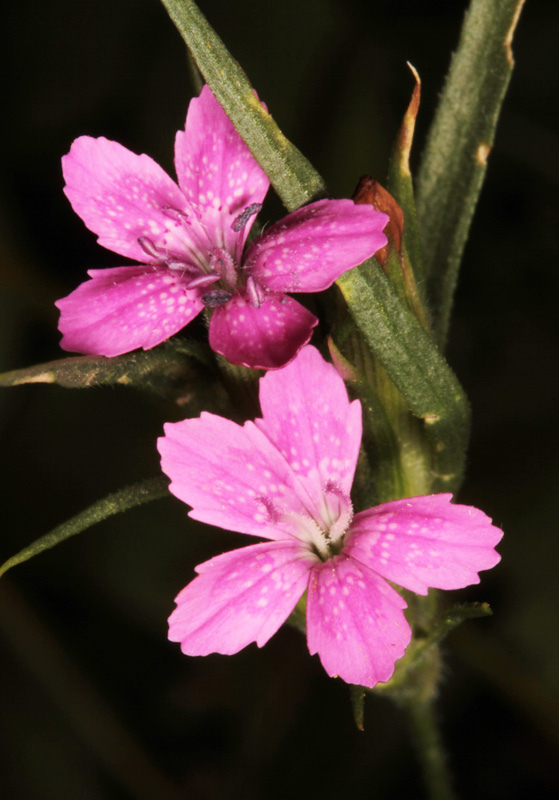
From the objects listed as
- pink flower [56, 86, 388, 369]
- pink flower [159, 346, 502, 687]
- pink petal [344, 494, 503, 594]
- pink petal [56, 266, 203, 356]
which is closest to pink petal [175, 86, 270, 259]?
pink flower [56, 86, 388, 369]

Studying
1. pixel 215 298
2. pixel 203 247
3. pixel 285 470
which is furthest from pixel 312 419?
pixel 203 247

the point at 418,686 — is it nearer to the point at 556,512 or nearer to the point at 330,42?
the point at 556,512

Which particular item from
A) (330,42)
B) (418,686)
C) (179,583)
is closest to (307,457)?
(418,686)

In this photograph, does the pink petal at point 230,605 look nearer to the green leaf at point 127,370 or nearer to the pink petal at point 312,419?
the pink petal at point 312,419

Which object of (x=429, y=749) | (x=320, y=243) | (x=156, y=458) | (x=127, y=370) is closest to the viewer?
(x=320, y=243)

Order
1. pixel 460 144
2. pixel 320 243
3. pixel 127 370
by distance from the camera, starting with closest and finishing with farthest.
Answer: pixel 320 243, pixel 127 370, pixel 460 144

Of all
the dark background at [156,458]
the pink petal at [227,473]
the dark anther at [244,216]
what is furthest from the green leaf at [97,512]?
the dark background at [156,458]

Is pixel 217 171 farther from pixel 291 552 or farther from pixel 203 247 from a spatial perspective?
pixel 291 552

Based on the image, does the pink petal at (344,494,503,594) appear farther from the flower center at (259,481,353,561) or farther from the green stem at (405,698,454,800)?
the green stem at (405,698,454,800)
